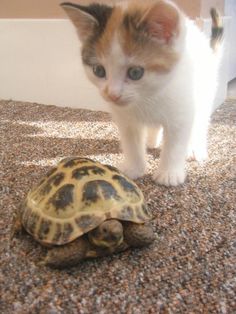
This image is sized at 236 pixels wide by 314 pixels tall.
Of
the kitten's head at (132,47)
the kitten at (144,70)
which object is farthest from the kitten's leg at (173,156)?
the kitten's head at (132,47)

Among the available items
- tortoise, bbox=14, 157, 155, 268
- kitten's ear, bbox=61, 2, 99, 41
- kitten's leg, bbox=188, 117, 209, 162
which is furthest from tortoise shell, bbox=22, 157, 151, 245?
kitten's leg, bbox=188, 117, 209, 162

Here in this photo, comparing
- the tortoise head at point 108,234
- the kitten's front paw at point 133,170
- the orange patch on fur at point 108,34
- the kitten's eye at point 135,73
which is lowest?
the kitten's front paw at point 133,170

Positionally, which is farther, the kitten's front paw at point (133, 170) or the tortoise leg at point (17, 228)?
the kitten's front paw at point (133, 170)

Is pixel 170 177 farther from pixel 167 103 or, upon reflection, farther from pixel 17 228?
pixel 17 228

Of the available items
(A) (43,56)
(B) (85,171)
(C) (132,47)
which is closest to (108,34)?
(C) (132,47)

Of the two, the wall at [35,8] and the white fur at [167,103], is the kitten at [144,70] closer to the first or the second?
the white fur at [167,103]

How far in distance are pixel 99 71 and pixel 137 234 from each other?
49cm

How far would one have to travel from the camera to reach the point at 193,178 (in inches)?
50.8

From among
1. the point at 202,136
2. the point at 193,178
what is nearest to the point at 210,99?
the point at 202,136

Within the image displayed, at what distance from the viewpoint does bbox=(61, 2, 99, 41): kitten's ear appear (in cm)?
105

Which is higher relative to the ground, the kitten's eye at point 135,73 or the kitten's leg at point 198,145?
the kitten's eye at point 135,73

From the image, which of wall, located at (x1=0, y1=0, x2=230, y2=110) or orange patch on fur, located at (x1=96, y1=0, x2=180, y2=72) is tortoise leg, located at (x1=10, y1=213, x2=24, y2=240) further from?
wall, located at (x1=0, y1=0, x2=230, y2=110)

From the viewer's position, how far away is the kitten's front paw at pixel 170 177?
1.22 metres

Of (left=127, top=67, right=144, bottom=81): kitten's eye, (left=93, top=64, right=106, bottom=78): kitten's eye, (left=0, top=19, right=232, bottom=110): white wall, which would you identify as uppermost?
(left=127, top=67, right=144, bottom=81): kitten's eye
